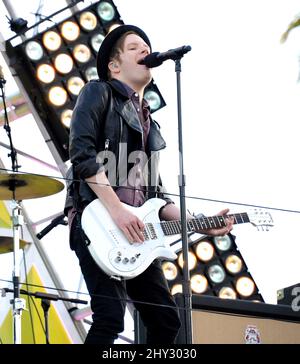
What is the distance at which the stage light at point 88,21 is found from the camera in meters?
10.7

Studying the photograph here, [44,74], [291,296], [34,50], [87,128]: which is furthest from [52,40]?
[87,128]

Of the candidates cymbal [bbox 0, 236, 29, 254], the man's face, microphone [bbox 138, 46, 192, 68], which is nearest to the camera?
microphone [bbox 138, 46, 192, 68]

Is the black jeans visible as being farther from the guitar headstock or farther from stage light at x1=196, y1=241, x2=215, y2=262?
stage light at x1=196, y1=241, x2=215, y2=262

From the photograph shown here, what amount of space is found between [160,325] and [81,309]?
5.09 m

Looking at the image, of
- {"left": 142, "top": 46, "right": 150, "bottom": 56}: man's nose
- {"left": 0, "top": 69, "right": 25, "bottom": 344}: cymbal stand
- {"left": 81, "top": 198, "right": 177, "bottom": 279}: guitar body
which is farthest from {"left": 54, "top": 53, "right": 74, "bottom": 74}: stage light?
{"left": 81, "top": 198, "right": 177, "bottom": 279}: guitar body

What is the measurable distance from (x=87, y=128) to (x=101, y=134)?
14 centimetres

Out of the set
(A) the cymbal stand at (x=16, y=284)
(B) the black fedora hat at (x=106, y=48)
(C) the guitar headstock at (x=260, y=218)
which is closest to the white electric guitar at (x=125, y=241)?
(C) the guitar headstock at (x=260, y=218)

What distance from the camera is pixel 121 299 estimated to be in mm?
5652

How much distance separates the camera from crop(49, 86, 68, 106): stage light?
1052 cm

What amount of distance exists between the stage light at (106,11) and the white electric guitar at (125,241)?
4.95 metres

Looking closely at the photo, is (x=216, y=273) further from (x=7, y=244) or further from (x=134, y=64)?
(x=134, y=64)

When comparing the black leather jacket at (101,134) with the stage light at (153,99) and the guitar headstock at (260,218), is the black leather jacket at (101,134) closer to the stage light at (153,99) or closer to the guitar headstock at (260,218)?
the guitar headstock at (260,218)
